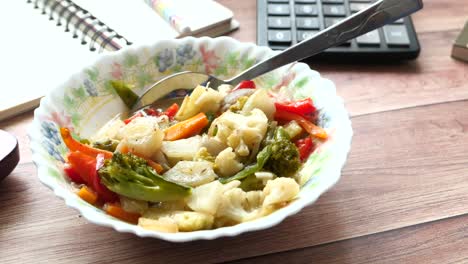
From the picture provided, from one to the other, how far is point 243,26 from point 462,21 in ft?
2.12

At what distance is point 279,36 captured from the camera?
4.54 ft

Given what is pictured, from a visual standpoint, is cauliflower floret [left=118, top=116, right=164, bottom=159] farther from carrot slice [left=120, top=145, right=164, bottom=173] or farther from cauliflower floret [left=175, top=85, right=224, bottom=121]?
cauliflower floret [left=175, top=85, right=224, bottom=121]

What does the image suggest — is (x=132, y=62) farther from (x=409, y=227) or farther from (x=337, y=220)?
(x=409, y=227)

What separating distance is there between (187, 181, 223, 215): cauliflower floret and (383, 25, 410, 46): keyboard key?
754 mm

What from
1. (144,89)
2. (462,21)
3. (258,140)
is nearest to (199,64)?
(144,89)

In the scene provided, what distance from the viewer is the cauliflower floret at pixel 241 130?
92 centimetres

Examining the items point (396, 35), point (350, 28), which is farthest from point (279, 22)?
point (350, 28)

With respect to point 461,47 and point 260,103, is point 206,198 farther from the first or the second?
point 461,47

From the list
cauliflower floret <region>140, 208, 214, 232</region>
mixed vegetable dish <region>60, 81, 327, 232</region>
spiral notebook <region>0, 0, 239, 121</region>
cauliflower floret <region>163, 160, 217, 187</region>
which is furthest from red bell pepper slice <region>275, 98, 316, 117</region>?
spiral notebook <region>0, 0, 239, 121</region>

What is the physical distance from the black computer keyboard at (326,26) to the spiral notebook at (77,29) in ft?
0.39

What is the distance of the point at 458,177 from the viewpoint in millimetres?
1029

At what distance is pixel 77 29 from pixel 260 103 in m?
0.65

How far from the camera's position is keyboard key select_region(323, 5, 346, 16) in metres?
1.48

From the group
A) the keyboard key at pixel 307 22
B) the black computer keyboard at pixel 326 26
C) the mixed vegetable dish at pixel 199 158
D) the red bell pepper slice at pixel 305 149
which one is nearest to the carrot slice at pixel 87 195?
the mixed vegetable dish at pixel 199 158
